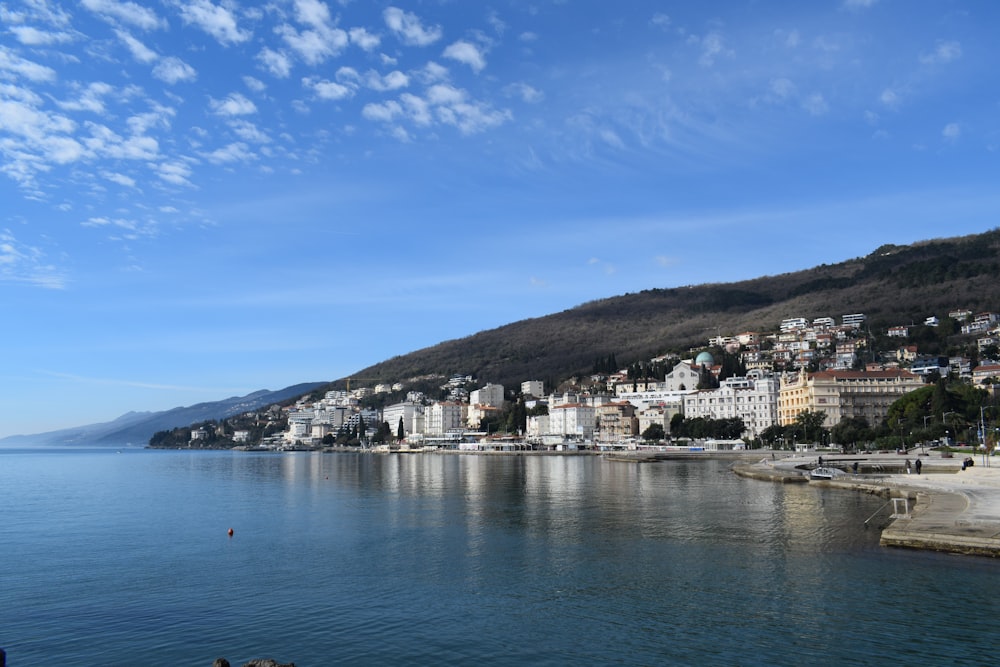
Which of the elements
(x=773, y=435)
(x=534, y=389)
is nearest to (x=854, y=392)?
(x=773, y=435)

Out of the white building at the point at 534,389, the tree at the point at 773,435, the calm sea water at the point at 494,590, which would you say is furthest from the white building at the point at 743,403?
the calm sea water at the point at 494,590

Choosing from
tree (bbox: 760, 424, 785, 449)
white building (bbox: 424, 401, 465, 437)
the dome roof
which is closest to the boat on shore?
tree (bbox: 760, 424, 785, 449)

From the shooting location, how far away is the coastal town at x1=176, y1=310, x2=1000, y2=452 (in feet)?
295

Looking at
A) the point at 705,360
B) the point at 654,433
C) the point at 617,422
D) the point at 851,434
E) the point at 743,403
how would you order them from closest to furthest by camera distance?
1. the point at 851,434
2. the point at 743,403
3. the point at 654,433
4. the point at 617,422
5. the point at 705,360

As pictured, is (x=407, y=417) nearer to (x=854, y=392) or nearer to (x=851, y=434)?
(x=854, y=392)

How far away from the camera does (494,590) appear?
17.5m

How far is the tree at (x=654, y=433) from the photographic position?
110062 mm

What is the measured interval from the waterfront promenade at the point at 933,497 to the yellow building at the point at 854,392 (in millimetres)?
36338

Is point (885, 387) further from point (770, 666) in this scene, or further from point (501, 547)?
point (770, 666)

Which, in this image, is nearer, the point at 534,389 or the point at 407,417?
the point at 534,389

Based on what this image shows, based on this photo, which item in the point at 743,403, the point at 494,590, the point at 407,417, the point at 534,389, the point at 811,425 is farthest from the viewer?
the point at 407,417

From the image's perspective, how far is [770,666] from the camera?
12.0 metres

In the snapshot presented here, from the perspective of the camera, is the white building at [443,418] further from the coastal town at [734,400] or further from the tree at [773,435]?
the tree at [773,435]

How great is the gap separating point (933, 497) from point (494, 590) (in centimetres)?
2041
